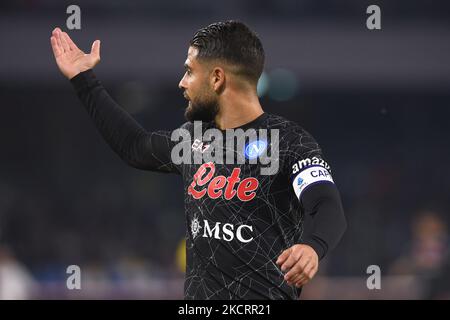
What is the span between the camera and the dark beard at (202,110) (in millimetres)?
4039

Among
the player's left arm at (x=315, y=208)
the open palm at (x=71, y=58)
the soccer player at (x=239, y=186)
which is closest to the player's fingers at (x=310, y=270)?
the player's left arm at (x=315, y=208)

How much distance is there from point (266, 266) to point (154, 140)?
0.87 meters

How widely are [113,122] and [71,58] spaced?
42cm

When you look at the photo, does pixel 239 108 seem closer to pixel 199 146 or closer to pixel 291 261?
pixel 199 146

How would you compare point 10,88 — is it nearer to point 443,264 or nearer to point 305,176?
point 443,264

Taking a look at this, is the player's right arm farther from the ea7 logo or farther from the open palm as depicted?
the ea7 logo

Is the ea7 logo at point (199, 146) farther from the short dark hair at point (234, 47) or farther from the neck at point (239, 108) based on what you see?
the short dark hair at point (234, 47)

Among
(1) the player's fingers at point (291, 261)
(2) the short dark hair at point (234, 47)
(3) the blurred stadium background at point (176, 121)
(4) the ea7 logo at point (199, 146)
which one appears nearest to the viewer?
(1) the player's fingers at point (291, 261)

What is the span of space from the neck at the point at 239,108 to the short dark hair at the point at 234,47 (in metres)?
0.10

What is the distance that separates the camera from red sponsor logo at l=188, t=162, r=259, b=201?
12.8 ft

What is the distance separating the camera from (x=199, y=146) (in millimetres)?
4105

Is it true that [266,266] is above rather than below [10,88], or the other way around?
below
